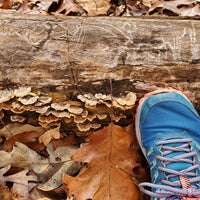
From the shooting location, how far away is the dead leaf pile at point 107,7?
2656 mm

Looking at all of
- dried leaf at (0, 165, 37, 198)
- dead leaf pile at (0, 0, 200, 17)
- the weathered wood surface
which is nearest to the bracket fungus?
the weathered wood surface

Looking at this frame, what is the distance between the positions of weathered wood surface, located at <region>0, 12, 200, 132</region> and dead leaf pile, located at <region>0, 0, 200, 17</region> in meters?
0.77

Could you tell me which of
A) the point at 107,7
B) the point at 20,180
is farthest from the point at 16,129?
the point at 107,7

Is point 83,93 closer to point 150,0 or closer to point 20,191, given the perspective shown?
point 20,191

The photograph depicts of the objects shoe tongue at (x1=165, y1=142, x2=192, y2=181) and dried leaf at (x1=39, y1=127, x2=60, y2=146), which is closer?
shoe tongue at (x1=165, y1=142, x2=192, y2=181)

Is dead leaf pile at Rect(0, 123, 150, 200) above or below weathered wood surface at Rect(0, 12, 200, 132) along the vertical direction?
below

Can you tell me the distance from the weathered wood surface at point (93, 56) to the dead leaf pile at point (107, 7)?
773 millimetres

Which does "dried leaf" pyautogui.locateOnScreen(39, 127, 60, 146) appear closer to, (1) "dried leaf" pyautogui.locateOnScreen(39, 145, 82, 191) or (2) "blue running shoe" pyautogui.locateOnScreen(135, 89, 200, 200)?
(1) "dried leaf" pyautogui.locateOnScreen(39, 145, 82, 191)

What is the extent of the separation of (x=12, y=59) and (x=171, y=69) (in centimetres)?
81

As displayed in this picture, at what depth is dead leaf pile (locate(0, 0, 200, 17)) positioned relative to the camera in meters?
2.66

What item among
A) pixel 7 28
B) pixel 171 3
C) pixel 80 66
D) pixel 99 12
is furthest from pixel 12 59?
pixel 171 3

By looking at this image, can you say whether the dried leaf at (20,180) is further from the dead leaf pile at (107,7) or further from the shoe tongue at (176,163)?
the dead leaf pile at (107,7)

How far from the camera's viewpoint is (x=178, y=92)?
1.92m

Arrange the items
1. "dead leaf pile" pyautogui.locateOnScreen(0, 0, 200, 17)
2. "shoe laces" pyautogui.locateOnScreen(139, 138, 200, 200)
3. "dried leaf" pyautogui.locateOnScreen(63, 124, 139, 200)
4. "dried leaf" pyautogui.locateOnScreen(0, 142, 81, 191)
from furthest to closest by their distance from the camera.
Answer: "dead leaf pile" pyautogui.locateOnScreen(0, 0, 200, 17) < "dried leaf" pyautogui.locateOnScreen(0, 142, 81, 191) < "dried leaf" pyautogui.locateOnScreen(63, 124, 139, 200) < "shoe laces" pyautogui.locateOnScreen(139, 138, 200, 200)
